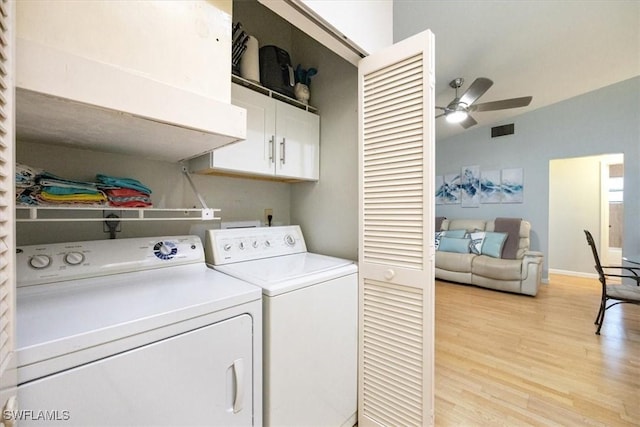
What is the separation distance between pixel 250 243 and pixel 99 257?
69 cm

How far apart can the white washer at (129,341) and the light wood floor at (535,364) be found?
1375mm

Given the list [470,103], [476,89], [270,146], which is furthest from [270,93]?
[470,103]

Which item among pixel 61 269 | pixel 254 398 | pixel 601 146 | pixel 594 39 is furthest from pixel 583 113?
pixel 61 269

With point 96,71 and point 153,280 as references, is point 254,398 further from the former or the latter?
point 96,71

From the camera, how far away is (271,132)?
1535 mm

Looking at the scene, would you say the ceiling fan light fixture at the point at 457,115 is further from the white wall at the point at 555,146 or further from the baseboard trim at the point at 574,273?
the baseboard trim at the point at 574,273

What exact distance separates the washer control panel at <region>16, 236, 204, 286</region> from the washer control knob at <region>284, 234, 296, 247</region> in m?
0.54

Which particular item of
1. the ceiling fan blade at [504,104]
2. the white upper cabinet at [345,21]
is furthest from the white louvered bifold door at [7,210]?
the ceiling fan blade at [504,104]

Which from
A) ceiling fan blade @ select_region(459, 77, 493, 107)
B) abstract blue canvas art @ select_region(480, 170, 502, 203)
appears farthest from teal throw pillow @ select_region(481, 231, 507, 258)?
ceiling fan blade @ select_region(459, 77, 493, 107)

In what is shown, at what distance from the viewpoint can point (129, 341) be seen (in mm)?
687

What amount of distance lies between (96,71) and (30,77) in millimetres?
140

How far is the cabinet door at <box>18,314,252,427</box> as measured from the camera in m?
0.61

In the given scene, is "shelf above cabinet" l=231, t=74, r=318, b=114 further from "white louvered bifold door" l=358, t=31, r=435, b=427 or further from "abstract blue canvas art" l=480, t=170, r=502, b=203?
"abstract blue canvas art" l=480, t=170, r=502, b=203

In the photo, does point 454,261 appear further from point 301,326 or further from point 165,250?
point 165,250
